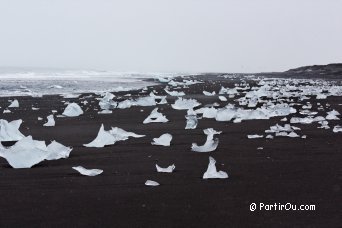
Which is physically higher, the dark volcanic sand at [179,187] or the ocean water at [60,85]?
the dark volcanic sand at [179,187]

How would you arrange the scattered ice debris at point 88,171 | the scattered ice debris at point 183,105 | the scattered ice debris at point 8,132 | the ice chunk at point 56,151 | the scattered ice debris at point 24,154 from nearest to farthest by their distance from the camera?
1. the scattered ice debris at point 88,171
2. the scattered ice debris at point 24,154
3. the ice chunk at point 56,151
4. the scattered ice debris at point 8,132
5. the scattered ice debris at point 183,105

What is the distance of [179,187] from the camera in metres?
3.44

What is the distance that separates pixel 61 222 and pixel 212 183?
130cm

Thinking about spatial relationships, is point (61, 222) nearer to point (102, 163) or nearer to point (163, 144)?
point (102, 163)

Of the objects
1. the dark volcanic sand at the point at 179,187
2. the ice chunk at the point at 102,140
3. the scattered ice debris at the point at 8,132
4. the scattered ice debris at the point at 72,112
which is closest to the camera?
the dark volcanic sand at the point at 179,187

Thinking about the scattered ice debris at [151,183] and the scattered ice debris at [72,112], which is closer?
the scattered ice debris at [151,183]

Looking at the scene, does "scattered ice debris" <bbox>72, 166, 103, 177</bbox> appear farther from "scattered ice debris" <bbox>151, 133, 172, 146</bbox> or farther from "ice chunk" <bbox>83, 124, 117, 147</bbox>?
"scattered ice debris" <bbox>151, 133, 172, 146</bbox>

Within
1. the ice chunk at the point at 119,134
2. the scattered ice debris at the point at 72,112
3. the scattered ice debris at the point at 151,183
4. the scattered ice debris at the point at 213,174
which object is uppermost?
the scattered ice debris at the point at 213,174

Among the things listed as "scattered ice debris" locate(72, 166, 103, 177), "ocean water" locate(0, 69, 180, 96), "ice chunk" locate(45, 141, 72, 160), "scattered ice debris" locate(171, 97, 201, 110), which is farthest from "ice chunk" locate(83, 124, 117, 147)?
"ocean water" locate(0, 69, 180, 96)

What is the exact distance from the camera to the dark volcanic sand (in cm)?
272

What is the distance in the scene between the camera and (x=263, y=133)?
6.23 metres

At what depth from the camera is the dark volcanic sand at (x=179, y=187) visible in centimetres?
272

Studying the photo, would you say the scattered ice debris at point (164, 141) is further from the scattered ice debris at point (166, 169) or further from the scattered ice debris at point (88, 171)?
the scattered ice debris at point (88, 171)

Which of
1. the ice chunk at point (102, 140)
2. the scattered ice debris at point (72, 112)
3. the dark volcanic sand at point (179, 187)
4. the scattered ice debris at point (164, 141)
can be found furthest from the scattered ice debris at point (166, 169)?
the scattered ice debris at point (72, 112)
